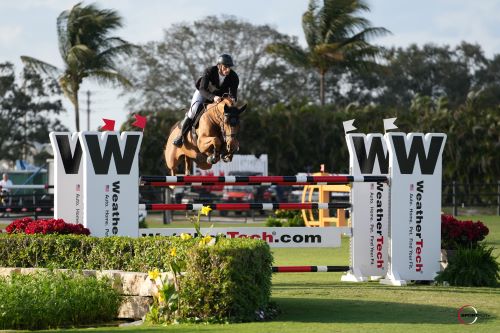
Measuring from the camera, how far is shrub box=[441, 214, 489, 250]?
453 inches

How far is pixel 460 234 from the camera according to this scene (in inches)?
455

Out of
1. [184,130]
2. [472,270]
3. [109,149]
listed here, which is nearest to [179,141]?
[184,130]

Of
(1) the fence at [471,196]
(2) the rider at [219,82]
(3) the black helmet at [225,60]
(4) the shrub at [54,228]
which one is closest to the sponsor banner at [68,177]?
(4) the shrub at [54,228]

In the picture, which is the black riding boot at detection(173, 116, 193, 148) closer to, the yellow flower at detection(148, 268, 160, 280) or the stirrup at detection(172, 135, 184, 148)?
the stirrup at detection(172, 135, 184, 148)

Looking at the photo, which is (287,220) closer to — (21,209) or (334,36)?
(21,209)

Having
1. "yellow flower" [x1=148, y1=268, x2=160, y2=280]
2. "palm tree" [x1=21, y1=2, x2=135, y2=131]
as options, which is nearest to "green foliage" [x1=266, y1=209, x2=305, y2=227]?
"yellow flower" [x1=148, y1=268, x2=160, y2=280]

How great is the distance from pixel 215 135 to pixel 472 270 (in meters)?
3.18

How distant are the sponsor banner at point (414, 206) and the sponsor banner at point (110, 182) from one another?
2789 mm

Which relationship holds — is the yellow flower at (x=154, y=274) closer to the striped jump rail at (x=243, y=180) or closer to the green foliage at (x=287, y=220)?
the striped jump rail at (x=243, y=180)

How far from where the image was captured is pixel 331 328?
7.52m

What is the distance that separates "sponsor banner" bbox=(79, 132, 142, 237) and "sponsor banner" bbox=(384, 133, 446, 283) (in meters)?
2.79

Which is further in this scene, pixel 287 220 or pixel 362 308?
pixel 287 220

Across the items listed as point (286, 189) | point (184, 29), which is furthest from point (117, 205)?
point (184, 29)

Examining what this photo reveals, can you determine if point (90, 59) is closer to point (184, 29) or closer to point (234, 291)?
point (184, 29)
